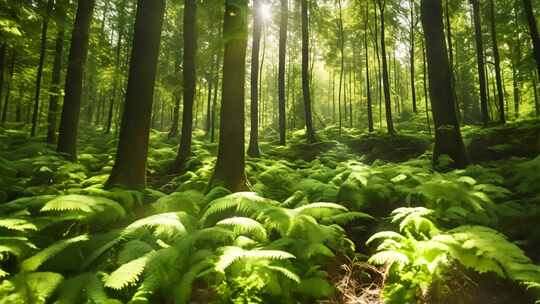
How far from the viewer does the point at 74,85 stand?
10.8m

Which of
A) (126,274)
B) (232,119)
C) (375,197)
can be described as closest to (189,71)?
(232,119)

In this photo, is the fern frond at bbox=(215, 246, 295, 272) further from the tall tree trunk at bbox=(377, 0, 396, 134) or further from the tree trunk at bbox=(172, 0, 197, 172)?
the tall tree trunk at bbox=(377, 0, 396, 134)

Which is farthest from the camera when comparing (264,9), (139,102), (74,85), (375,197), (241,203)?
(264,9)

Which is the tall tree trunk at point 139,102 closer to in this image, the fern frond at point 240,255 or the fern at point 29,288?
the fern at point 29,288

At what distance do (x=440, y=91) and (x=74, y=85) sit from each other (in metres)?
11.4

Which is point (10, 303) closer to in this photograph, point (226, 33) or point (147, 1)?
point (226, 33)

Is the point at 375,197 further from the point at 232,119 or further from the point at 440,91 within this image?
the point at 440,91

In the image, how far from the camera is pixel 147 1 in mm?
7289

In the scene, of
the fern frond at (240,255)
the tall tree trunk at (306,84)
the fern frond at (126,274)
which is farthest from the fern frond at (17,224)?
the tall tree trunk at (306,84)

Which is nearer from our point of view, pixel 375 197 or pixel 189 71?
pixel 375 197

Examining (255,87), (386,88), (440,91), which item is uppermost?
(386,88)

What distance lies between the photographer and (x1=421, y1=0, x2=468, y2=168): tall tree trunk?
28.5ft

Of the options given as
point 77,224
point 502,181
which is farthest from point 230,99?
point 502,181

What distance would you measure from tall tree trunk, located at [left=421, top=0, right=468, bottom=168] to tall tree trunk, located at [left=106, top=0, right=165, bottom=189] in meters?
7.22
